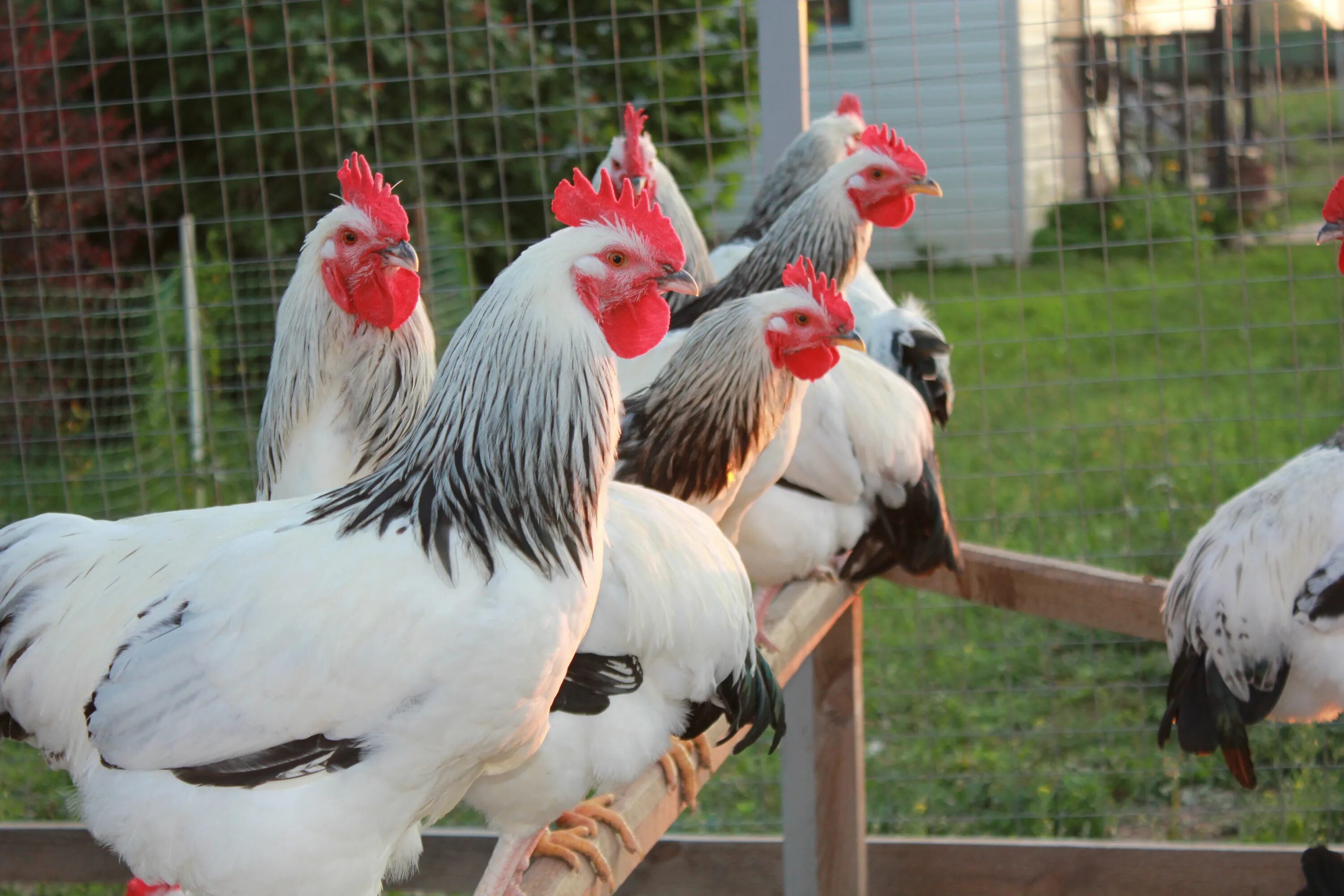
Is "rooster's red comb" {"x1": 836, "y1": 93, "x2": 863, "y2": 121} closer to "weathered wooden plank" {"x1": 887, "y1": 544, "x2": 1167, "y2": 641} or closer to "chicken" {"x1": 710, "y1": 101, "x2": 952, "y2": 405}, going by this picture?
"chicken" {"x1": 710, "y1": 101, "x2": 952, "y2": 405}

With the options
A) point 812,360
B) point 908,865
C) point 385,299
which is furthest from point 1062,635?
point 385,299

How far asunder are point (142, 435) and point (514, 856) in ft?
9.26

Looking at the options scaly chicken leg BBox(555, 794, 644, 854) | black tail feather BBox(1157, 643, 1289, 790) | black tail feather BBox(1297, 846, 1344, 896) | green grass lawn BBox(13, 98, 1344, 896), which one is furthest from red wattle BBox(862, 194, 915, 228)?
black tail feather BBox(1297, 846, 1344, 896)

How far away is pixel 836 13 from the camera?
8.89m

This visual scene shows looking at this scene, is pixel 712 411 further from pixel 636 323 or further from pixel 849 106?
pixel 849 106

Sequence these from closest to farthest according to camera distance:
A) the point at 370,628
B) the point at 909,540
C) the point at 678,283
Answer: the point at 370,628
the point at 678,283
the point at 909,540

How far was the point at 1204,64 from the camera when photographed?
9430 millimetres

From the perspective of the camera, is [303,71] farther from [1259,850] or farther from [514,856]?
[1259,850]

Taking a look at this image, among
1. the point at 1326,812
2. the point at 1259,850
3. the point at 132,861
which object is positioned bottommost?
the point at 1326,812

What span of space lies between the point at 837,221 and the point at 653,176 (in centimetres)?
71

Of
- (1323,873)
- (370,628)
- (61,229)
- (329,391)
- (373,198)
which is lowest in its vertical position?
(1323,873)

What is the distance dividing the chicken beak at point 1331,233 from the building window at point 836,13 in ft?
18.7

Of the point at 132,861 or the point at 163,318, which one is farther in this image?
the point at 163,318

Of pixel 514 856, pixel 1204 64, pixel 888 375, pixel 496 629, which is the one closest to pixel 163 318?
pixel 888 375
